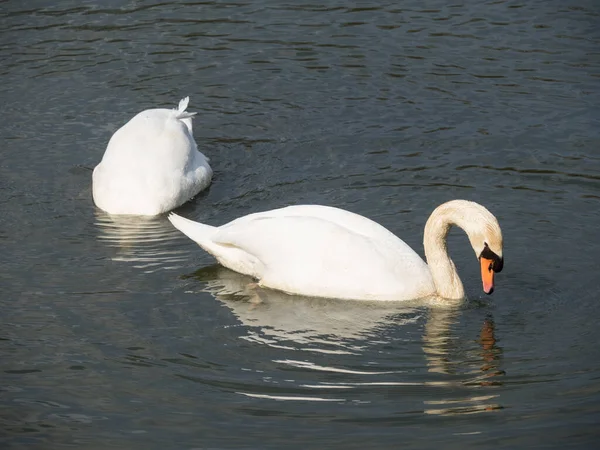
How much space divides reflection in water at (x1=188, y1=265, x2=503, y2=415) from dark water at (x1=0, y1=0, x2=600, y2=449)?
3cm

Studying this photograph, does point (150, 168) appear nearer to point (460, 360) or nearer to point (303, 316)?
point (303, 316)

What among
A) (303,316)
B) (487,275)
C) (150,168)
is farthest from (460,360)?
(150,168)

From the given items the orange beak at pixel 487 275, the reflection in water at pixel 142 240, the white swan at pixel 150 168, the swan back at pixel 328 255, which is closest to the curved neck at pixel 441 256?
the swan back at pixel 328 255

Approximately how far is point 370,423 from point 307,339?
1.55m

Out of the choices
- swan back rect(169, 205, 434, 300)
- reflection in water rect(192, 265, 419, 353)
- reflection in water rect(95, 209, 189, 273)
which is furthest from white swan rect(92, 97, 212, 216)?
swan back rect(169, 205, 434, 300)

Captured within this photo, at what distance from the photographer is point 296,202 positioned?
1212 cm

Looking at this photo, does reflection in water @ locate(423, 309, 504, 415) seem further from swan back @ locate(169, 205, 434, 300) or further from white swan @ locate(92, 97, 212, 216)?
white swan @ locate(92, 97, 212, 216)

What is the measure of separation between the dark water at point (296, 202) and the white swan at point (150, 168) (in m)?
0.23

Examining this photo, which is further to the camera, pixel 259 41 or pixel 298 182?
pixel 259 41

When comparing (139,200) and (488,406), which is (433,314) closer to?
(488,406)

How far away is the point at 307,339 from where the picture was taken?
30.7ft

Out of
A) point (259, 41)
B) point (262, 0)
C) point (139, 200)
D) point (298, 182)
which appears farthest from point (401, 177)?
point (262, 0)

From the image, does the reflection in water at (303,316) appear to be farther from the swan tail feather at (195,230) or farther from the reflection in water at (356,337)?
the swan tail feather at (195,230)

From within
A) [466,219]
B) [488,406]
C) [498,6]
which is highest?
[498,6]
